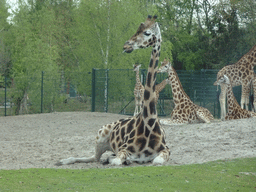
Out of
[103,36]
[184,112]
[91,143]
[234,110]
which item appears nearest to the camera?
→ [91,143]

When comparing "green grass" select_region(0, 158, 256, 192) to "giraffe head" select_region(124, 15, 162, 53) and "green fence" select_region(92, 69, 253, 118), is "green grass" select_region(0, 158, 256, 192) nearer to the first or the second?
"giraffe head" select_region(124, 15, 162, 53)

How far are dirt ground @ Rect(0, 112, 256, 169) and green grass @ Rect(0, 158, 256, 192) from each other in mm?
1141

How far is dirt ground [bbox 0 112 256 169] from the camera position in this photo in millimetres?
8828

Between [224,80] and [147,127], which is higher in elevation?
[224,80]

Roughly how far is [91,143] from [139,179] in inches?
255

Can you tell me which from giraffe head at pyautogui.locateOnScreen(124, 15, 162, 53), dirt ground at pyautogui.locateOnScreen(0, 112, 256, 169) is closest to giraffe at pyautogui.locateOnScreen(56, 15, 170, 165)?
giraffe head at pyautogui.locateOnScreen(124, 15, 162, 53)

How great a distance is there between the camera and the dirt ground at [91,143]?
8828 mm

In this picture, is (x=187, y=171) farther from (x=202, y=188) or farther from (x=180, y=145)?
(x=180, y=145)

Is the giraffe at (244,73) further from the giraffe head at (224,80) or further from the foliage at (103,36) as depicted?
the foliage at (103,36)

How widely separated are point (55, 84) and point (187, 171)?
20.3 meters

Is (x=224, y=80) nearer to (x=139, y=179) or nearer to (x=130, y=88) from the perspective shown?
(x=139, y=179)

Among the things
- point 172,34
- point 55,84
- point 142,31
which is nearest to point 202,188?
point 142,31

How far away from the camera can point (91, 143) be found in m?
12.2

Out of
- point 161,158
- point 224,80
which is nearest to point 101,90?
point 224,80
